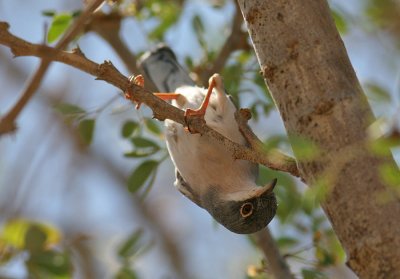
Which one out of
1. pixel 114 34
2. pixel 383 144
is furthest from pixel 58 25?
pixel 383 144

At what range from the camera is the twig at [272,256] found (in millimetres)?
3686

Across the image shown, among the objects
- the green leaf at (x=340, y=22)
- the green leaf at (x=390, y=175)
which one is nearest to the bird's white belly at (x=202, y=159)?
the green leaf at (x=340, y=22)

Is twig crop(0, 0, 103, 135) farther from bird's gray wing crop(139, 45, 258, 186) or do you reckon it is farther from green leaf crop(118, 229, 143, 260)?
Result: bird's gray wing crop(139, 45, 258, 186)

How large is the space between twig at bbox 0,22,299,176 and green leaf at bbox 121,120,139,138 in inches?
47.8

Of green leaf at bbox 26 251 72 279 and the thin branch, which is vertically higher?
the thin branch

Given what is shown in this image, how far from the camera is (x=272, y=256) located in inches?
149

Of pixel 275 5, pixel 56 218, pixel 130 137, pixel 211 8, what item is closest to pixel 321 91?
pixel 275 5

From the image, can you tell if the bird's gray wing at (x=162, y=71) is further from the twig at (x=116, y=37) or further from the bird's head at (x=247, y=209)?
the bird's head at (x=247, y=209)

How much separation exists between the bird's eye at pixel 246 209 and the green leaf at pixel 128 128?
79 centimetres

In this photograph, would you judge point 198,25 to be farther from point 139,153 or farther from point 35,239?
Result: point 35,239

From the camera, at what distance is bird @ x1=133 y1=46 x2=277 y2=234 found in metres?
3.50

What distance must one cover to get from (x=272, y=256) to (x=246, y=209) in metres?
0.41

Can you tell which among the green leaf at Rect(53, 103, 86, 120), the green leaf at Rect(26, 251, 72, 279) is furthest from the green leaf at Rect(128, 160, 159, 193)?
the green leaf at Rect(26, 251, 72, 279)

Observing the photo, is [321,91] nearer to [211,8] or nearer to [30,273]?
[30,273]
